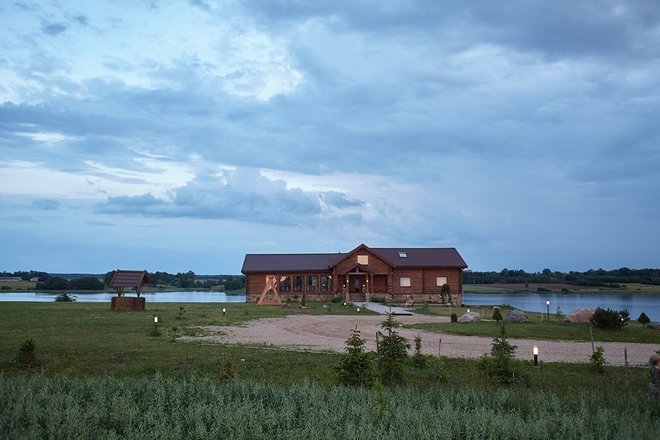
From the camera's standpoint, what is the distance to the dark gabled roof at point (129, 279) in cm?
4225

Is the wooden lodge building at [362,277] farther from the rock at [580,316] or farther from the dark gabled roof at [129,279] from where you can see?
the rock at [580,316]

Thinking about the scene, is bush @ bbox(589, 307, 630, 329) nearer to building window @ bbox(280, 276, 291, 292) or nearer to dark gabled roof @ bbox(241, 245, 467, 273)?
dark gabled roof @ bbox(241, 245, 467, 273)

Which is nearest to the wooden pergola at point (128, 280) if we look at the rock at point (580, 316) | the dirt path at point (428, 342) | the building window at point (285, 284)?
the dirt path at point (428, 342)

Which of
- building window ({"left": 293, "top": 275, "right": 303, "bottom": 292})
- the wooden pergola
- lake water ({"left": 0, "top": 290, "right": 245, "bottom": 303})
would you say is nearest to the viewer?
the wooden pergola

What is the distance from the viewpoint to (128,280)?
42.7m

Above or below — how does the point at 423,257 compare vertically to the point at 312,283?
above

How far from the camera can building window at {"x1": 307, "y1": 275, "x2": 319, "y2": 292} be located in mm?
60500

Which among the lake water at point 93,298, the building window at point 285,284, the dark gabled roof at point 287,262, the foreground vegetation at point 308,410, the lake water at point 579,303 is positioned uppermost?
the dark gabled roof at point 287,262

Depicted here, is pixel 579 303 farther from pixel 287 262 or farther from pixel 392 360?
pixel 392 360

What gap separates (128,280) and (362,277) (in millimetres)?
25630

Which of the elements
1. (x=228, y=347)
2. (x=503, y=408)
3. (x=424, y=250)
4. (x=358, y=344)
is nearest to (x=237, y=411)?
(x=503, y=408)

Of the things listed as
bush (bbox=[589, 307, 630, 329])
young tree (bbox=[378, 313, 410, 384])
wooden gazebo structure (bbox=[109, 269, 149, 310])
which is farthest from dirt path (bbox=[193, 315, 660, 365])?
wooden gazebo structure (bbox=[109, 269, 149, 310])

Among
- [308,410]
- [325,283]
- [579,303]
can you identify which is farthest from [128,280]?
[579,303]

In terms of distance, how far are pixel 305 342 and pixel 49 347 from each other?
835 cm
